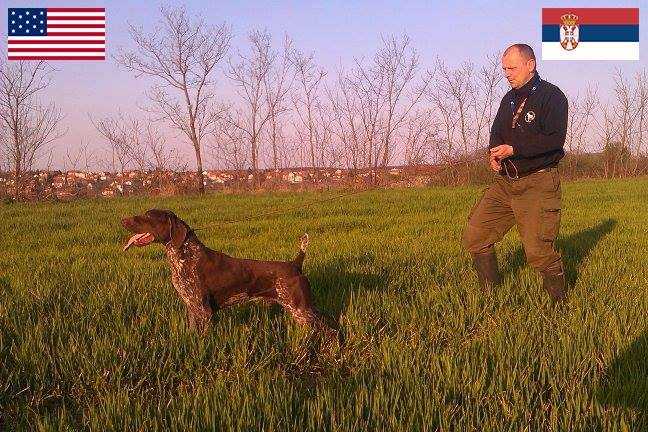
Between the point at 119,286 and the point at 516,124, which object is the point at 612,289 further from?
the point at 119,286

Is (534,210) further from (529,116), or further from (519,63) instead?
(519,63)

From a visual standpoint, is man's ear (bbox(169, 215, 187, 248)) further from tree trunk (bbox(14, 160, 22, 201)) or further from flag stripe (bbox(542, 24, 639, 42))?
tree trunk (bbox(14, 160, 22, 201))

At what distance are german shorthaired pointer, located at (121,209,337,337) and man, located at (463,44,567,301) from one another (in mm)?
2238

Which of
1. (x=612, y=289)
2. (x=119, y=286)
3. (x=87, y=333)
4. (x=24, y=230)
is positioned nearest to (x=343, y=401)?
(x=87, y=333)

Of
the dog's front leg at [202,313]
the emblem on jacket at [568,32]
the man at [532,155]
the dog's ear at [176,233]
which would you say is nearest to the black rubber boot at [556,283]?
the man at [532,155]

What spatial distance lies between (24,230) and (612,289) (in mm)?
10187

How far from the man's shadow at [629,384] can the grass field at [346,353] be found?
0.01 metres

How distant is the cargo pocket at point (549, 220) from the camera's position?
15.2 ft

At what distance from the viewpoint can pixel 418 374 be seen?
10.1ft

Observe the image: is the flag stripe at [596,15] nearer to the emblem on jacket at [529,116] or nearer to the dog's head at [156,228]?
the emblem on jacket at [529,116]

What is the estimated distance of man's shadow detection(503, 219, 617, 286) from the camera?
6193 mm

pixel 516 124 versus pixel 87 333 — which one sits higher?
pixel 516 124

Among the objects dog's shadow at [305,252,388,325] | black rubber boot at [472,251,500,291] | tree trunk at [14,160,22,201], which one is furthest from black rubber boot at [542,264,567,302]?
tree trunk at [14,160,22,201]

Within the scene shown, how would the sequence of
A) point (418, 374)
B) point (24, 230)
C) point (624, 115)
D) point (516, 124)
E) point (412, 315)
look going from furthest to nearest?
point (624, 115) < point (24, 230) < point (516, 124) < point (412, 315) < point (418, 374)
